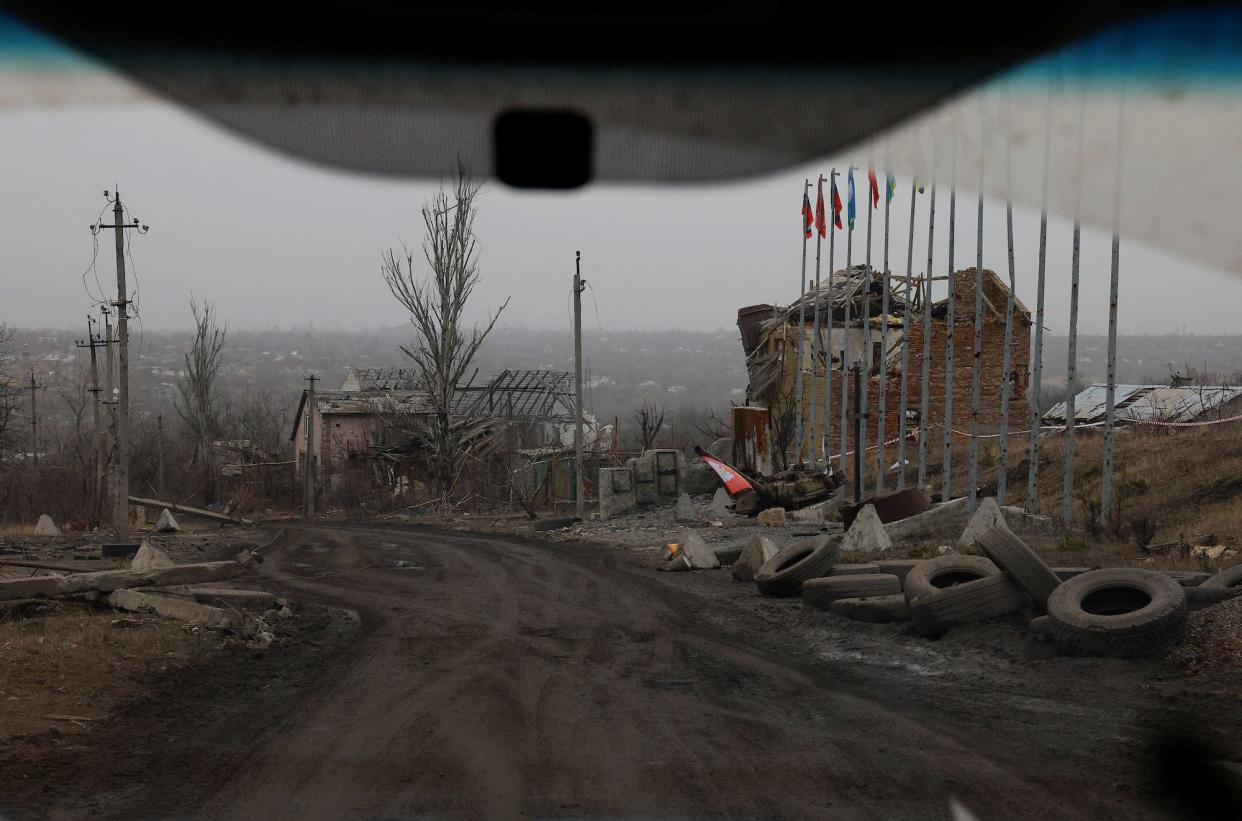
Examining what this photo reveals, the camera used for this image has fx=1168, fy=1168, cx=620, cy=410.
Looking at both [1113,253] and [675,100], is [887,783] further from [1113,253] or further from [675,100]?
[1113,253]

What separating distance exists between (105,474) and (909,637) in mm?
37199

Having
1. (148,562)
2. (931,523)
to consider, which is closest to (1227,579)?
(931,523)

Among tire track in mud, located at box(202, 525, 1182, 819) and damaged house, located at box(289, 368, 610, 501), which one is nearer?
tire track in mud, located at box(202, 525, 1182, 819)

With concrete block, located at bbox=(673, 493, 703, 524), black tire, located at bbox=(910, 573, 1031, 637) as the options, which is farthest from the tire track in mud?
concrete block, located at bbox=(673, 493, 703, 524)

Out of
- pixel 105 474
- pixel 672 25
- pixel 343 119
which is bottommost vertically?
pixel 105 474

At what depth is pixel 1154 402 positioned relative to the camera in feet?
108

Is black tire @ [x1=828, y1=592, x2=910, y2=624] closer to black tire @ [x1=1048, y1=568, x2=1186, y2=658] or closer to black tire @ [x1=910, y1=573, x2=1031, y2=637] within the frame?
black tire @ [x1=910, y1=573, x2=1031, y2=637]

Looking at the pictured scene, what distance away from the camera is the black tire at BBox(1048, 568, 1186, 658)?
9.64 meters

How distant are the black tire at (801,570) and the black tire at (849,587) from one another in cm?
71

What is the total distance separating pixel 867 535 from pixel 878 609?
5.70m

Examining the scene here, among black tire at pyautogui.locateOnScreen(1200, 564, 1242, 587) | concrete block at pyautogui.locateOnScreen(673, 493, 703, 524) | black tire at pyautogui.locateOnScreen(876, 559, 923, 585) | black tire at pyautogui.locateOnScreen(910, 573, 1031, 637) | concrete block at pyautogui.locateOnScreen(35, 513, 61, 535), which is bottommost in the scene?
concrete block at pyautogui.locateOnScreen(35, 513, 61, 535)

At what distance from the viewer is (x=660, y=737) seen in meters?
7.98

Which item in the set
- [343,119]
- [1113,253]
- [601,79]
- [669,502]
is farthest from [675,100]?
[669,502]

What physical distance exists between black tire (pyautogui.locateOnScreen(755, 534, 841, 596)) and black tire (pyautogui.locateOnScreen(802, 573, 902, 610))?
0.71 meters
